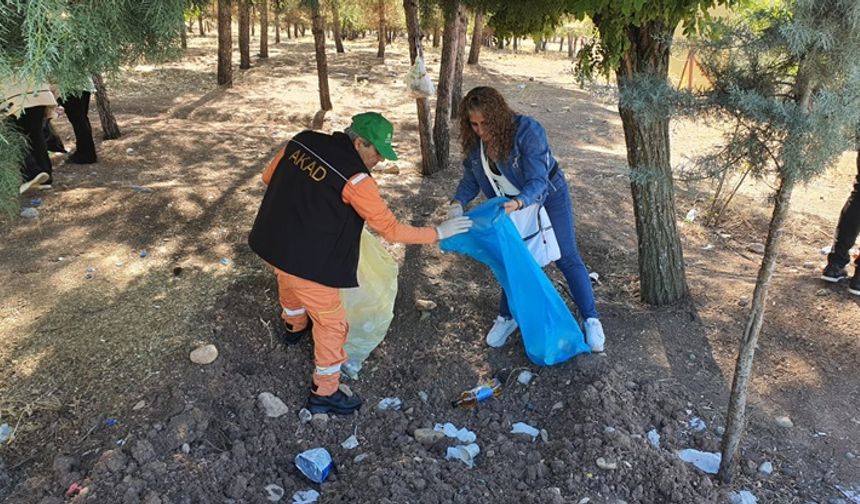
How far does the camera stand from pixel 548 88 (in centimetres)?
1570

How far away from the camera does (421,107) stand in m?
6.43

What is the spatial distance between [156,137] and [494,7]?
552 centimetres

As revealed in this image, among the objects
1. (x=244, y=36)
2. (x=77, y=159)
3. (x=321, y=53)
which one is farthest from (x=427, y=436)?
(x=244, y=36)

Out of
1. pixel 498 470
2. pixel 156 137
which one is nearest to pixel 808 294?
pixel 498 470

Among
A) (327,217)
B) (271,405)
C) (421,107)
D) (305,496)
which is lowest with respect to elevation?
(305,496)

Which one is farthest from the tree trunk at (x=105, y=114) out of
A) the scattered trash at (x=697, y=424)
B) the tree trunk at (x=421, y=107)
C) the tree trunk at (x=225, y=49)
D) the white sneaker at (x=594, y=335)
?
the scattered trash at (x=697, y=424)

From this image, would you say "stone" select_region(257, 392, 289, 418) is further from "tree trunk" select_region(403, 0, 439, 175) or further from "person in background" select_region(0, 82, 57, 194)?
"tree trunk" select_region(403, 0, 439, 175)

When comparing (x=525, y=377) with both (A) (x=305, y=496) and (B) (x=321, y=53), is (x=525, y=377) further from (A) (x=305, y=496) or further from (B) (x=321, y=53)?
(B) (x=321, y=53)

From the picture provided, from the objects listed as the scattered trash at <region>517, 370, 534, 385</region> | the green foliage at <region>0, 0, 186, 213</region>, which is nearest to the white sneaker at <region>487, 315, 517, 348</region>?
the scattered trash at <region>517, 370, 534, 385</region>

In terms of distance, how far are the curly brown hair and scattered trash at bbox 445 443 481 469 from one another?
57.9 inches

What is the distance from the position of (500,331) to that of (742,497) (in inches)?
58.2

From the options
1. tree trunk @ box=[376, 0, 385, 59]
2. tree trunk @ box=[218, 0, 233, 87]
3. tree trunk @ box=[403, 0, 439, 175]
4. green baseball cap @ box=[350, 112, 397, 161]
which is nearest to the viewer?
green baseball cap @ box=[350, 112, 397, 161]

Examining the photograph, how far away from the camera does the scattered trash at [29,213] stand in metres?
4.98

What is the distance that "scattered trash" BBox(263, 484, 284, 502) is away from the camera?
244cm
